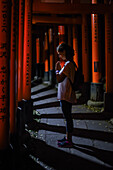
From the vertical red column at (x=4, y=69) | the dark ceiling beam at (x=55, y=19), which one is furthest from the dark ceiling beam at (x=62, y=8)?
the vertical red column at (x=4, y=69)

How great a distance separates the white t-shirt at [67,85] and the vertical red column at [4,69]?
1.22 m

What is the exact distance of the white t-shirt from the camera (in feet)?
11.6

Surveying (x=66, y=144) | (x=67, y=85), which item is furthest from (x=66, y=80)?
(x=66, y=144)

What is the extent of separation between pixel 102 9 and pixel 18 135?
5.23 m

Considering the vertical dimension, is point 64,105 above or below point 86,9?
below

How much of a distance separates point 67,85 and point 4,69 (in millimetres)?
1368

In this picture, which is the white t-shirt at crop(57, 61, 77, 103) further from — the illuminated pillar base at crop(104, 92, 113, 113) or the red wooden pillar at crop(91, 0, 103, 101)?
the red wooden pillar at crop(91, 0, 103, 101)

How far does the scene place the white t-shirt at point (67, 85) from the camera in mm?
3537

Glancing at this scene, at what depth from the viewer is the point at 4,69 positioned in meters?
2.68

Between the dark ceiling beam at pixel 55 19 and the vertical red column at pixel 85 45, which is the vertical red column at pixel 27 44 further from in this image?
the vertical red column at pixel 85 45

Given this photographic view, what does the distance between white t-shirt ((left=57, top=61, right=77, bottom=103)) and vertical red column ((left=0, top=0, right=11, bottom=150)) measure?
122cm

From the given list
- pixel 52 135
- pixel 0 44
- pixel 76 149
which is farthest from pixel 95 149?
pixel 0 44

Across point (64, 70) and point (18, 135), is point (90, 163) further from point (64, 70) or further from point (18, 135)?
point (64, 70)

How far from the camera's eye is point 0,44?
8.63 ft
